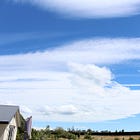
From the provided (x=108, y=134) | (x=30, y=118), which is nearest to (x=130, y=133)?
(x=108, y=134)

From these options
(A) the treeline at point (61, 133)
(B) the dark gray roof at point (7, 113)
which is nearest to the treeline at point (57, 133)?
(A) the treeline at point (61, 133)

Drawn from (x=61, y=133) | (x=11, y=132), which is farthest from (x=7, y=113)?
(x=61, y=133)

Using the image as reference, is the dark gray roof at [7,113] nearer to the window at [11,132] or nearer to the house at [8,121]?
the house at [8,121]

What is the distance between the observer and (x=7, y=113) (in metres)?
37.4

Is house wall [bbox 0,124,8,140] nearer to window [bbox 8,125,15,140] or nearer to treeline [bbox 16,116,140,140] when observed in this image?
window [bbox 8,125,15,140]

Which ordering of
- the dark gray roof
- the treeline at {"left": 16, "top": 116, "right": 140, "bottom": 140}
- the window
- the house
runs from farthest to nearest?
1. the treeline at {"left": 16, "top": 116, "right": 140, "bottom": 140}
2. the window
3. the house
4. the dark gray roof

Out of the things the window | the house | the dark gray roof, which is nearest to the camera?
the dark gray roof

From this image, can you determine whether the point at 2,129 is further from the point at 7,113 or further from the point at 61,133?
the point at 61,133

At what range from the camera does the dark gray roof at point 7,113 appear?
119 ft

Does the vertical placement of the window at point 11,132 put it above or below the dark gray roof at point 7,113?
below

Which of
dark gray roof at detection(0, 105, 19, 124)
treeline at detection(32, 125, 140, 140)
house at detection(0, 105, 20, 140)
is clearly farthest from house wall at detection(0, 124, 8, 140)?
treeline at detection(32, 125, 140, 140)

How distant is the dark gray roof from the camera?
119 feet

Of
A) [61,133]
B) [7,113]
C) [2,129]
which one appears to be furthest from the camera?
[61,133]

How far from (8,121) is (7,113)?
1472 millimetres
